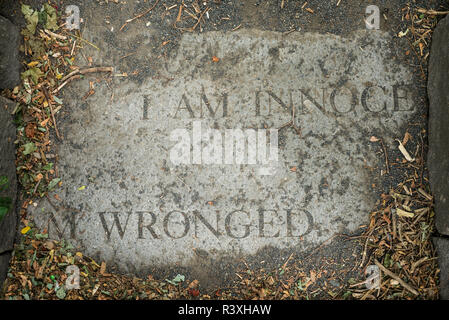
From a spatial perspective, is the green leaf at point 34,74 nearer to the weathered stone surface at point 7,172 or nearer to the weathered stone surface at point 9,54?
the weathered stone surface at point 9,54

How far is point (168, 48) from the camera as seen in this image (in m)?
2.46

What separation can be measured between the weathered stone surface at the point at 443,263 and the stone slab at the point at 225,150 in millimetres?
497

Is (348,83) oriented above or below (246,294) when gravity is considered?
above

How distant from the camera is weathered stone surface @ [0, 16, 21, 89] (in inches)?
91.8

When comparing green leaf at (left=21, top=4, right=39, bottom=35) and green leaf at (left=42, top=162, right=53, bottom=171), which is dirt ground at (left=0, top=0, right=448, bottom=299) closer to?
green leaf at (left=21, top=4, right=39, bottom=35)

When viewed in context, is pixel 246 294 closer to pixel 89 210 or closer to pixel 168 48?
pixel 89 210

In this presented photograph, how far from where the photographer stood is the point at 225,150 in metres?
2.41

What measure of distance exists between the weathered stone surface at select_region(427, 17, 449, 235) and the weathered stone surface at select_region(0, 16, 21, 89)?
284 cm

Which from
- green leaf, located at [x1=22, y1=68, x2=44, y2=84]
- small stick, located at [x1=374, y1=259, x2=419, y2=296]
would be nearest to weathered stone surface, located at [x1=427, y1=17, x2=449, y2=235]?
small stick, located at [x1=374, y1=259, x2=419, y2=296]

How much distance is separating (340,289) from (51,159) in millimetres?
2153

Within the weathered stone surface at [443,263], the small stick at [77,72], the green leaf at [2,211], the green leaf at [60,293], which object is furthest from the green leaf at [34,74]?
the weathered stone surface at [443,263]

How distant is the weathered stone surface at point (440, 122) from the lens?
2.28 meters
